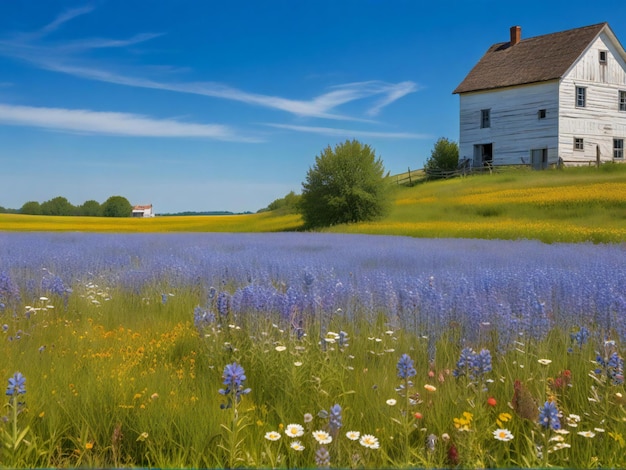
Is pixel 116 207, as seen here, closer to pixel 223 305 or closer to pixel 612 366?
pixel 223 305

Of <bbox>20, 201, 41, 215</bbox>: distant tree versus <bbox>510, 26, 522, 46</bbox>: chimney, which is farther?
<bbox>20, 201, 41, 215</bbox>: distant tree

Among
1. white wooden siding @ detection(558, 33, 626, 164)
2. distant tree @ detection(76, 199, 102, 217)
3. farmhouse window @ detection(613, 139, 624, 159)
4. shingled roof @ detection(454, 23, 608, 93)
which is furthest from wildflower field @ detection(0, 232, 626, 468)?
distant tree @ detection(76, 199, 102, 217)

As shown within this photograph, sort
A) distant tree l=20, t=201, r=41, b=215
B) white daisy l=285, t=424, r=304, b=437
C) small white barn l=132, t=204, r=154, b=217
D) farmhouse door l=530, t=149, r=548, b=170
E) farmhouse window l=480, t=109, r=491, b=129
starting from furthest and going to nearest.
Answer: small white barn l=132, t=204, r=154, b=217
distant tree l=20, t=201, r=41, b=215
farmhouse window l=480, t=109, r=491, b=129
farmhouse door l=530, t=149, r=548, b=170
white daisy l=285, t=424, r=304, b=437

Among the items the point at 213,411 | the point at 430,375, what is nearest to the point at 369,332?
the point at 430,375

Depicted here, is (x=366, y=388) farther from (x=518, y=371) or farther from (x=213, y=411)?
(x=518, y=371)

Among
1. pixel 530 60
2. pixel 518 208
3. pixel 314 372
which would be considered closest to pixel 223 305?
pixel 314 372

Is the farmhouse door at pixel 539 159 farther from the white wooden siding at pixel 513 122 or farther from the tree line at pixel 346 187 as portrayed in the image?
the tree line at pixel 346 187

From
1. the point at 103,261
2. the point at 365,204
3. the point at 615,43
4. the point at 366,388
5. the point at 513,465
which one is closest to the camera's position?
the point at 513,465

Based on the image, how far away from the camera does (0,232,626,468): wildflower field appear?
308 centimetres

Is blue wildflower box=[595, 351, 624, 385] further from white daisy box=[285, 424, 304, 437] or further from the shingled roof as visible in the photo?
the shingled roof

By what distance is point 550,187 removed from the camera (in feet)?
115

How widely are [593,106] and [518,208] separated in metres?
18.5

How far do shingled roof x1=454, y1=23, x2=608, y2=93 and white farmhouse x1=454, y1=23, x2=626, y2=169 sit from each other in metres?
0.08

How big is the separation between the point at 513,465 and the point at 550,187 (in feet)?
115
